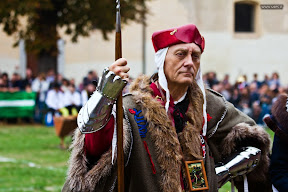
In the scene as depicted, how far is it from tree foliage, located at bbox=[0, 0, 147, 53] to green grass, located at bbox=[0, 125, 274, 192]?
199 inches

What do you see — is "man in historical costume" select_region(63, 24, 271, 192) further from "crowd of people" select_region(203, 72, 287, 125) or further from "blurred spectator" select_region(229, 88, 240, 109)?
"blurred spectator" select_region(229, 88, 240, 109)

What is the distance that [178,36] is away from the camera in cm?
380

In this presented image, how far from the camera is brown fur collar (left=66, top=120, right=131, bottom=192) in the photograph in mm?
3471

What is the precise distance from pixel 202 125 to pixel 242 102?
14.3 metres

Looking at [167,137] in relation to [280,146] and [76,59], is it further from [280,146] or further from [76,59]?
[76,59]

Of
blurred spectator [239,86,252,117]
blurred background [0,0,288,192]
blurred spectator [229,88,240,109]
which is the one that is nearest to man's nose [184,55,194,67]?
blurred background [0,0,288,192]

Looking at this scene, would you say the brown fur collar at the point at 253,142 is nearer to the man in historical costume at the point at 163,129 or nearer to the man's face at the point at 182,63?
the man in historical costume at the point at 163,129

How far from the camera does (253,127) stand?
431cm

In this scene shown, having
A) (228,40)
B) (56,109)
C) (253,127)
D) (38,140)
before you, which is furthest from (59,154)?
(228,40)

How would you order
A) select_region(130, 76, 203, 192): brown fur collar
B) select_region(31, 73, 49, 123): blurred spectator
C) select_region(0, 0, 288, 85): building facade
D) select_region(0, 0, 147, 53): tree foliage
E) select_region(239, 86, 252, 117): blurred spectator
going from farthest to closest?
1. select_region(0, 0, 288, 85): building facade
2. select_region(0, 0, 147, 53): tree foliage
3. select_region(31, 73, 49, 123): blurred spectator
4. select_region(239, 86, 252, 117): blurred spectator
5. select_region(130, 76, 203, 192): brown fur collar

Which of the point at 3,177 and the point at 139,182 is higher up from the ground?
the point at 139,182

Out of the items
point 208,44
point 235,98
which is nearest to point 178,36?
point 235,98

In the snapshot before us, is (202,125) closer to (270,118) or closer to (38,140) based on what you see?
(270,118)

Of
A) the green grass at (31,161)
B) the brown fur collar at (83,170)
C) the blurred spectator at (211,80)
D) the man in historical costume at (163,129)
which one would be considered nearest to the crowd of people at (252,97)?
the blurred spectator at (211,80)
